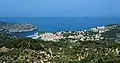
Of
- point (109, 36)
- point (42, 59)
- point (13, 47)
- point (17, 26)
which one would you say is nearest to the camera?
point (42, 59)

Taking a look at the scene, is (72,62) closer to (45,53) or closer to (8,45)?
(45,53)

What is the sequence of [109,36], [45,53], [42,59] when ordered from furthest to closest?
[109,36] < [45,53] < [42,59]

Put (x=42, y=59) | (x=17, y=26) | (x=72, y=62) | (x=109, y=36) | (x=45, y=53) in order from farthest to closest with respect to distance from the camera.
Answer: (x=17, y=26) → (x=109, y=36) → (x=45, y=53) → (x=42, y=59) → (x=72, y=62)

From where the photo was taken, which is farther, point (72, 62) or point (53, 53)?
point (53, 53)

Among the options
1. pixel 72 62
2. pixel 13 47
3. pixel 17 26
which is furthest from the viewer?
pixel 17 26

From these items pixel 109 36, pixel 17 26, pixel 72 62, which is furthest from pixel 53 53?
pixel 17 26

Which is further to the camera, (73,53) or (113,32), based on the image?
(113,32)

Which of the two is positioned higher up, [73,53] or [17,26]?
[73,53]

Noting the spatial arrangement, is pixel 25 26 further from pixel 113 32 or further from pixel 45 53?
pixel 45 53

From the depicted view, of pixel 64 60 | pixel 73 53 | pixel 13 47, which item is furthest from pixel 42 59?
pixel 13 47
